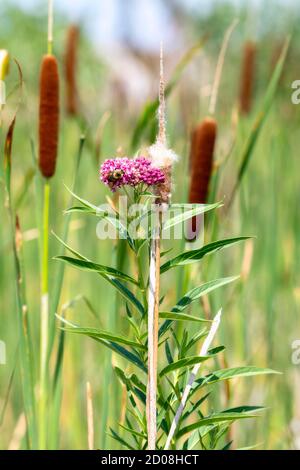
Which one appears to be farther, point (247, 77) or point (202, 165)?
point (247, 77)

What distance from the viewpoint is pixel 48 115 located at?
0.89 meters

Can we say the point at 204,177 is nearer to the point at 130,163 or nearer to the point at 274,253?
the point at 130,163

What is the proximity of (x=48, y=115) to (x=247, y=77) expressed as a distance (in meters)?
0.92

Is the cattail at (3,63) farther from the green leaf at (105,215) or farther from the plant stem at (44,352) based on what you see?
the green leaf at (105,215)

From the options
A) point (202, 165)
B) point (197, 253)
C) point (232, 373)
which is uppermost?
point (202, 165)

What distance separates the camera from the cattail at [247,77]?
1677mm

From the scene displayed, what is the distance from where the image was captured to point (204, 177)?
3.12 feet

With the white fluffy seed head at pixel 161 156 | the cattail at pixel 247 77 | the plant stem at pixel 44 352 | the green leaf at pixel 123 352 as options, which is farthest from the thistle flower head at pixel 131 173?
the cattail at pixel 247 77

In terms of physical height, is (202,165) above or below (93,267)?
above

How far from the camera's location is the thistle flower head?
0.56 metres

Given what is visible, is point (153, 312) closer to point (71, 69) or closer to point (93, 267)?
point (93, 267)

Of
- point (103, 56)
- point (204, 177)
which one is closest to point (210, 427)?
point (204, 177)

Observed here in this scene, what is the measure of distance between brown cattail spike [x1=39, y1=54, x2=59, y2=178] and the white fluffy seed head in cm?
34

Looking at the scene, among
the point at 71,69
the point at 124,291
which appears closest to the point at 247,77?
the point at 71,69
